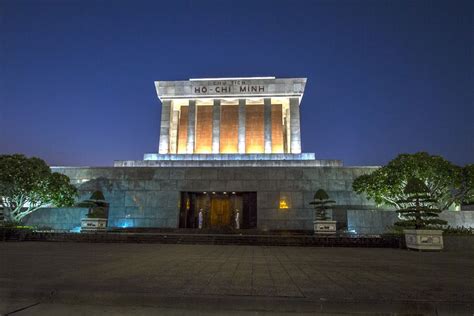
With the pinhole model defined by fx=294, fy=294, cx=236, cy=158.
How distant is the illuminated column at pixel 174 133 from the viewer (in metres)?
37.8

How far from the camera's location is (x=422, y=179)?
22016 millimetres

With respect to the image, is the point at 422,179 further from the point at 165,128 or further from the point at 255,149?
the point at 165,128

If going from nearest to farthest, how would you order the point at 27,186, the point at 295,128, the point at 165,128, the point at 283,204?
1. the point at 27,186
2. the point at 283,204
3. the point at 295,128
4. the point at 165,128

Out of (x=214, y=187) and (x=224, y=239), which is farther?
(x=214, y=187)

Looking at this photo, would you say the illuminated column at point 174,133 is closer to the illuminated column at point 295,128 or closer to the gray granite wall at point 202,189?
the gray granite wall at point 202,189

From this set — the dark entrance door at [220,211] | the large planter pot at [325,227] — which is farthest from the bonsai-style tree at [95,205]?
the large planter pot at [325,227]

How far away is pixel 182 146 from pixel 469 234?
30868 millimetres

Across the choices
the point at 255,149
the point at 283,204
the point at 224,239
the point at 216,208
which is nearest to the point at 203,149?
the point at 255,149

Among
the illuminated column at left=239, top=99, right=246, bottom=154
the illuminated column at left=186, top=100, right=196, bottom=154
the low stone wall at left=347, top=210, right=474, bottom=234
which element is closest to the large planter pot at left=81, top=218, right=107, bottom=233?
the illuminated column at left=186, top=100, right=196, bottom=154

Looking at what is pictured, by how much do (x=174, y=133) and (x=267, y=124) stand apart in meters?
12.2

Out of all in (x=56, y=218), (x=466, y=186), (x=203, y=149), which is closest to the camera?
(x=466, y=186)

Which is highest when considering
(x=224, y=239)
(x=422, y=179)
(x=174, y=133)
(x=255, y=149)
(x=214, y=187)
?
(x=174, y=133)

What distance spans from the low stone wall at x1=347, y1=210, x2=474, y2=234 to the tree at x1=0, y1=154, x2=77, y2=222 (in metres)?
23.0

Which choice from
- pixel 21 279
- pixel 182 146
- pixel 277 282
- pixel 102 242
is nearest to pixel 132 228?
pixel 102 242
